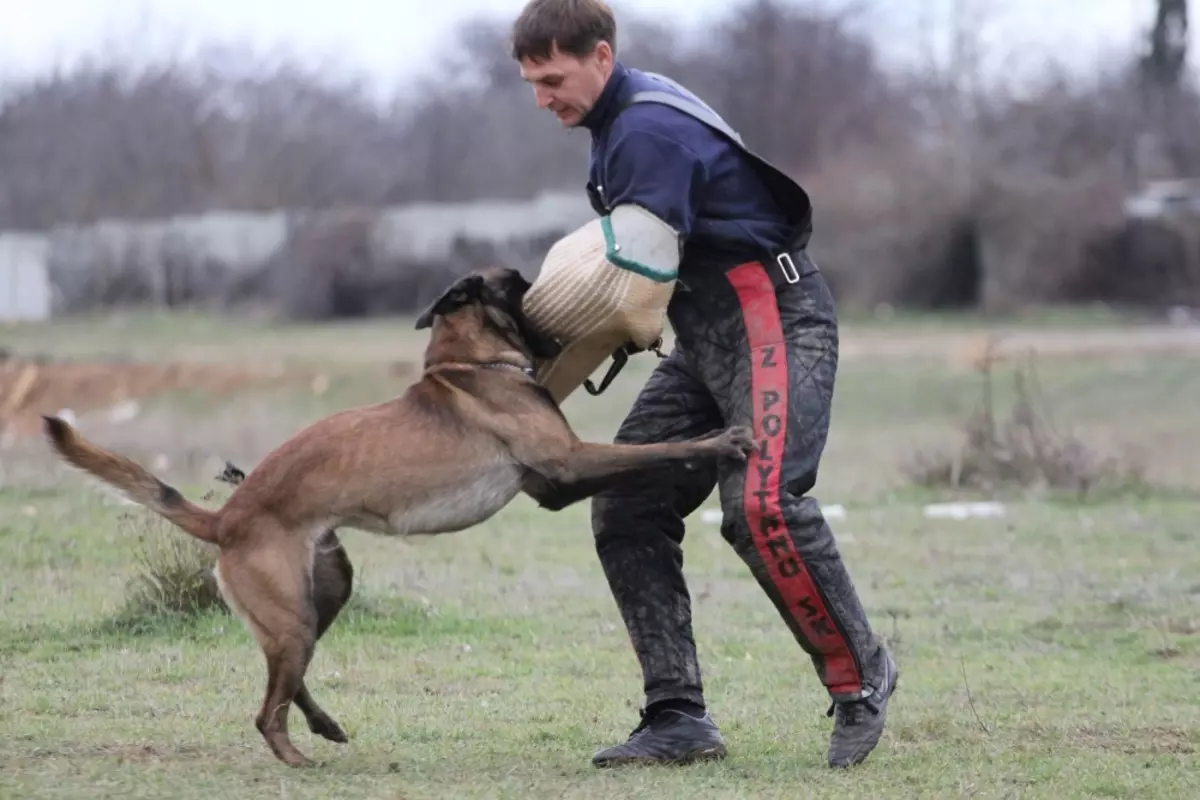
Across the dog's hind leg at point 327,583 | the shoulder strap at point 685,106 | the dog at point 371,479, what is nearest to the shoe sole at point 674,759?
the dog at point 371,479

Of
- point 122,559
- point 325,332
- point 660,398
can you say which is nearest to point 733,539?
point 660,398

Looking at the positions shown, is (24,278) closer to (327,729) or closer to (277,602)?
(327,729)

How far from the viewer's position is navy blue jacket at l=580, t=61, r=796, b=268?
4.95 m

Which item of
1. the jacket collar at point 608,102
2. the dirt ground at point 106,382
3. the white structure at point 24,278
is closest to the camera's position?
the jacket collar at point 608,102

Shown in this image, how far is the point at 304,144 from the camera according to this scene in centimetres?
4731

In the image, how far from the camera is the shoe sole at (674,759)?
17.5 feet

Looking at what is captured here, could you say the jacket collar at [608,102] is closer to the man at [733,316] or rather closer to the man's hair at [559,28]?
the man at [733,316]

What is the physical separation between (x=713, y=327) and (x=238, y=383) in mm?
19263

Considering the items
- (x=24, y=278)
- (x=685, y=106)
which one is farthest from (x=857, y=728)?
(x=24, y=278)

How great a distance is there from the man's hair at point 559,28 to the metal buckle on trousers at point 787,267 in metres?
0.80

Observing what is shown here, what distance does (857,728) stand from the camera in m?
5.27

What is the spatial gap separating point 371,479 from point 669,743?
1186 mm

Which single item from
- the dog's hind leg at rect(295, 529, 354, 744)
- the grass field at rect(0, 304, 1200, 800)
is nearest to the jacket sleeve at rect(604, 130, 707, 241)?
the dog's hind leg at rect(295, 529, 354, 744)

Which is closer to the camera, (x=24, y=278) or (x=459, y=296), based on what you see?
(x=459, y=296)
